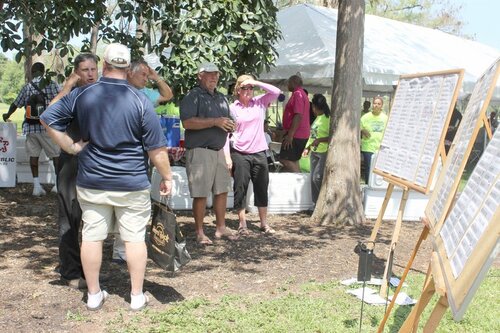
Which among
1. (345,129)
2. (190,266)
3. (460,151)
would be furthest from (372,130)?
(460,151)

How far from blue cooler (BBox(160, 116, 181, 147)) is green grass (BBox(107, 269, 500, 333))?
17.0ft

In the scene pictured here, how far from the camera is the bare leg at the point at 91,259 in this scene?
434 cm

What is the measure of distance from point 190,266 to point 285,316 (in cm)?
157

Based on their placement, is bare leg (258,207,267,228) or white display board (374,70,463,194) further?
bare leg (258,207,267,228)

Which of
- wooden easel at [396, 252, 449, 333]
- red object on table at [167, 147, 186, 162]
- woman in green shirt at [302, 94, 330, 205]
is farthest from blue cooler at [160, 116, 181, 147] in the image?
wooden easel at [396, 252, 449, 333]

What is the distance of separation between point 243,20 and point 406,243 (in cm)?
331

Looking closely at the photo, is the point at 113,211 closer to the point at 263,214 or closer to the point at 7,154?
the point at 263,214

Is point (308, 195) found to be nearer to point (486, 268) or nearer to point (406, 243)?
point (406, 243)

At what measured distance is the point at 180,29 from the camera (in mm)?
7254

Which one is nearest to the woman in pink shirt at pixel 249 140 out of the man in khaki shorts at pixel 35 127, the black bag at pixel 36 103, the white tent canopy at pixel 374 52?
the man in khaki shorts at pixel 35 127

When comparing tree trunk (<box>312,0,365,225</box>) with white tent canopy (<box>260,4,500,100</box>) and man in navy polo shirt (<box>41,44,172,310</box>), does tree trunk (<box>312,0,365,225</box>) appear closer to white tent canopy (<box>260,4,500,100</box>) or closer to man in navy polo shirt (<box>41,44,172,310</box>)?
white tent canopy (<box>260,4,500,100</box>)

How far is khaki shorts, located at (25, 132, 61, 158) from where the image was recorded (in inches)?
348

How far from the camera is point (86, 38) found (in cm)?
750

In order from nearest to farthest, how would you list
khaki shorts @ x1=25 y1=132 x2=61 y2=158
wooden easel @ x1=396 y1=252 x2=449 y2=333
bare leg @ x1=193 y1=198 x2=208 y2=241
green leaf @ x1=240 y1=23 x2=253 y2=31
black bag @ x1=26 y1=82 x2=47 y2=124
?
wooden easel @ x1=396 y1=252 x2=449 y2=333 < bare leg @ x1=193 y1=198 x2=208 y2=241 < green leaf @ x1=240 y1=23 x2=253 y2=31 < black bag @ x1=26 y1=82 x2=47 y2=124 < khaki shorts @ x1=25 y1=132 x2=61 y2=158
